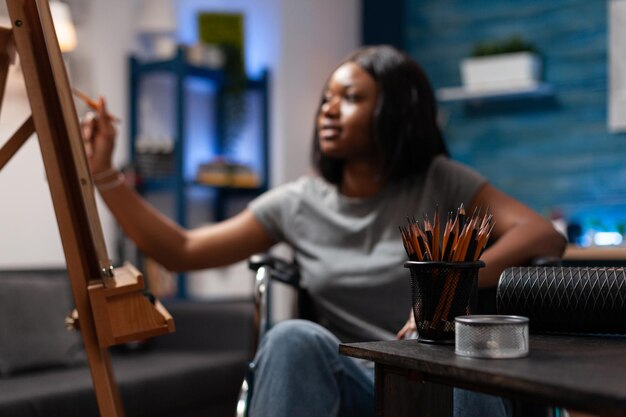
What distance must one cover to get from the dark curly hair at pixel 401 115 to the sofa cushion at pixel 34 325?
1209 millimetres

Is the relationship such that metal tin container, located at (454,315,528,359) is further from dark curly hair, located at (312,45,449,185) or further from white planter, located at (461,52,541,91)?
white planter, located at (461,52,541,91)

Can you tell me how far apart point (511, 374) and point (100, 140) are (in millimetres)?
1279

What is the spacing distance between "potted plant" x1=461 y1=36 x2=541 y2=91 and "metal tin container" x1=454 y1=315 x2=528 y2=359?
344 centimetres

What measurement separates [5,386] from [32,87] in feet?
4.01

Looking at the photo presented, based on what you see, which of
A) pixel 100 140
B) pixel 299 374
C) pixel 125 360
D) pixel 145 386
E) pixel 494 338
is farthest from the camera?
pixel 125 360

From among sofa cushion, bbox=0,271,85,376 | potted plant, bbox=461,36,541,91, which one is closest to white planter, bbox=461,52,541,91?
potted plant, bbox=461,36,541,91

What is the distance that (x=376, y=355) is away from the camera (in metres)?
0.99

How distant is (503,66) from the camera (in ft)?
14.0

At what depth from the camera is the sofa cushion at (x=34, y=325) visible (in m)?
2.53

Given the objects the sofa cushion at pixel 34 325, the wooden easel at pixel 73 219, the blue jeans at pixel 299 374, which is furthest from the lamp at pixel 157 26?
the blue jeans at pixel 299 374

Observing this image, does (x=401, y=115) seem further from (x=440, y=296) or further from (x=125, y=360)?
(x=125, y=360)

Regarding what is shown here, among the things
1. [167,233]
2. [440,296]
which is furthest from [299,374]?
[167,233]

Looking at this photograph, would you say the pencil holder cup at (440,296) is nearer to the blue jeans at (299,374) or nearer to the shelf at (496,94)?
the blue jeans at (299,374)

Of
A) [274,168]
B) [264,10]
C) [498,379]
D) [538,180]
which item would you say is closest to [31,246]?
[274,168]
